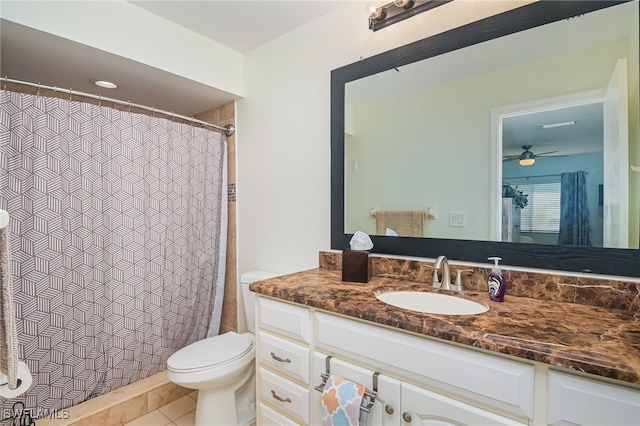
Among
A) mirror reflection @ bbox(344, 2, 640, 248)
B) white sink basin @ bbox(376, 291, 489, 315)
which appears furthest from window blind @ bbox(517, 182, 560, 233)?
white sink basin @ bbox(376, 291, 489, 315)

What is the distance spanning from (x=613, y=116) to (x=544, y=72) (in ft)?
0.89

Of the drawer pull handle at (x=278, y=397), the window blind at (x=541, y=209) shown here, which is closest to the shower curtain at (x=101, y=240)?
the drawer pull handle at (x=278, y=397)

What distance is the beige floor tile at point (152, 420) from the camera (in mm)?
1675

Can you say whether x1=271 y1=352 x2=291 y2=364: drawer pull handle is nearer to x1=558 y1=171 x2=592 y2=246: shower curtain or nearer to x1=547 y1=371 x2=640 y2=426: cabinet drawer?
x1=547 y1=371 x2=640 y2=426: cabinet drawer

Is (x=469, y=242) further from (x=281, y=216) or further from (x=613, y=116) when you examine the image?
(x=281, y=216)

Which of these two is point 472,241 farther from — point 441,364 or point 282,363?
point 282,363

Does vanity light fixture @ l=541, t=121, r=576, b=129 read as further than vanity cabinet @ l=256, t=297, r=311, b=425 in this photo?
No

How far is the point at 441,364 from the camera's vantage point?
0.84 meters

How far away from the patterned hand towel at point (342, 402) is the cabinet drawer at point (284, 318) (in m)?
0.19

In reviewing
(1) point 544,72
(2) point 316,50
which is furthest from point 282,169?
(1) point 544,72

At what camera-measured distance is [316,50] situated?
1.78 metres

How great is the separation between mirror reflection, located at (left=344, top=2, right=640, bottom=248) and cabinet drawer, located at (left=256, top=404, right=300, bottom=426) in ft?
3.00

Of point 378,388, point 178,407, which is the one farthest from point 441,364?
point 178,407

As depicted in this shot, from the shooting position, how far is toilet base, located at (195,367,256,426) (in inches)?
60.6
